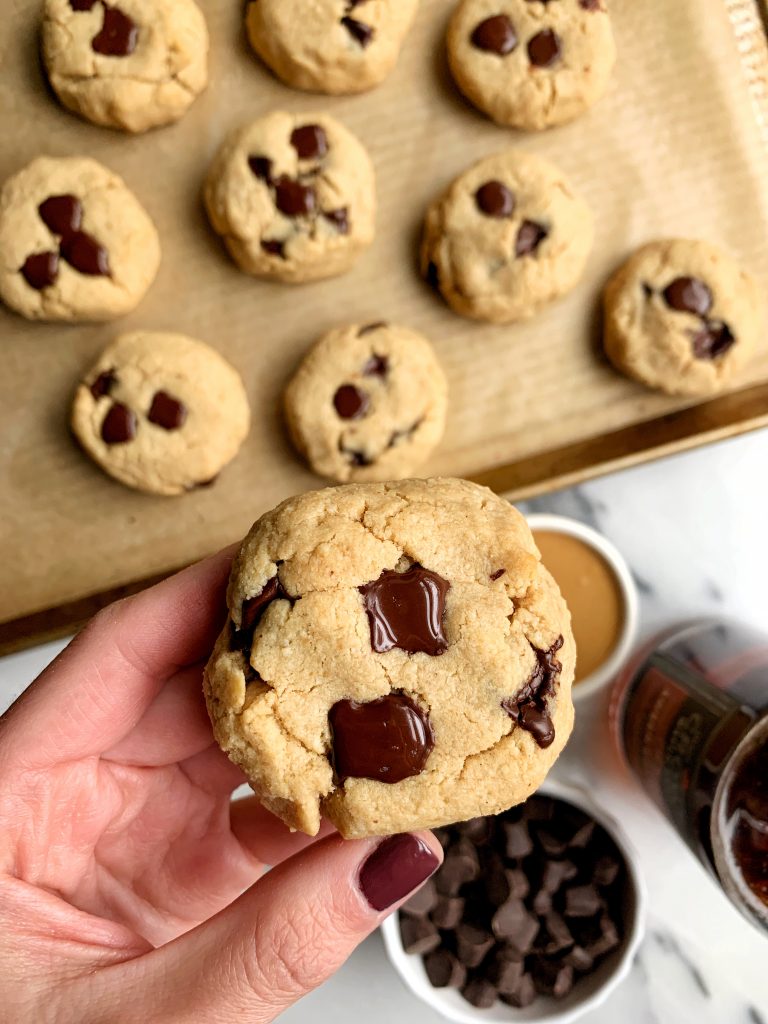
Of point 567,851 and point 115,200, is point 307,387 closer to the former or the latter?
point 115,200

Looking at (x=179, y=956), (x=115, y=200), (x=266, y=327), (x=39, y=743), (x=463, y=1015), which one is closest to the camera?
(x=179, y=956)

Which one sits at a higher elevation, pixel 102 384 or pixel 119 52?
pixel 119 52

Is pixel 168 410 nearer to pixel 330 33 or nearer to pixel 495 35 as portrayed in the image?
pixel 330 33

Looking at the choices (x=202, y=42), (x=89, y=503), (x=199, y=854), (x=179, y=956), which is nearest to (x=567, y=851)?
(x=199, y=854)

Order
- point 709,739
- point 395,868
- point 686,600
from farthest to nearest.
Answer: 1. point 686,600
2. point 709,739
3. point 395,868

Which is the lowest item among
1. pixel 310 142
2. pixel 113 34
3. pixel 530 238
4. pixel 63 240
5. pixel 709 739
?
pixel 709 739

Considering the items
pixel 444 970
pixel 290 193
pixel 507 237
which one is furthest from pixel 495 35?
pixel 444 970

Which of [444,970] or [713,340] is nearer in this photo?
[444,970]
